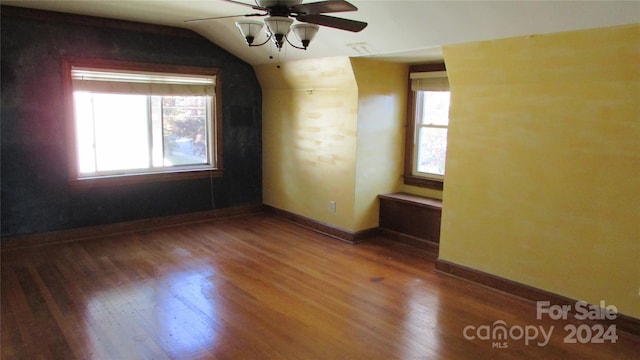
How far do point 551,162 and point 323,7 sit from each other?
2.14m

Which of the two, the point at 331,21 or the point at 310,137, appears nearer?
the point at 331,21

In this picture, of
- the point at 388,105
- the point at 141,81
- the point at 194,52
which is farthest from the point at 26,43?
the point at 388,105

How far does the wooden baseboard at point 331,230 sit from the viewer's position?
16.6 ft

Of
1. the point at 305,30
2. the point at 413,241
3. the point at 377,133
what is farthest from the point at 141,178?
the point at 305,30

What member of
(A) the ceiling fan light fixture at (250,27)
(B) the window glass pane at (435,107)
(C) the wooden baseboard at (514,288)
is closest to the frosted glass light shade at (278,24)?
(A) the ceiling fan light fixture at (250,27)

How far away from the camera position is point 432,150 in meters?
5.12

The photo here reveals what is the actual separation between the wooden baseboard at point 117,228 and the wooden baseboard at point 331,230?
74 centimetres

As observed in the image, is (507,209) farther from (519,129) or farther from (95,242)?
(95,242)

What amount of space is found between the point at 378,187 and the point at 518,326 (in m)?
2.40

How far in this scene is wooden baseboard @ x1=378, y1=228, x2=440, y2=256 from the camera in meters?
4.71

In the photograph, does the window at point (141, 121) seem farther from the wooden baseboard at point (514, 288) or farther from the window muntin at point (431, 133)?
the wooden baseboard at point (514, 288)

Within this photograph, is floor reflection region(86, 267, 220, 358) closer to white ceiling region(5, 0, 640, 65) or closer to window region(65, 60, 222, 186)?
window region(65, 60, 222, 186)

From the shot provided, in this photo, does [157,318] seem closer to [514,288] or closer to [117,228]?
[117,228]

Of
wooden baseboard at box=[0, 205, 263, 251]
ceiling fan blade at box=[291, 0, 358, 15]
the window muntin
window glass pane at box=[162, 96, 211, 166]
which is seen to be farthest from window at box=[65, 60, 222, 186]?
ceiling fan blade at box=[291, 0, 358, 15]
